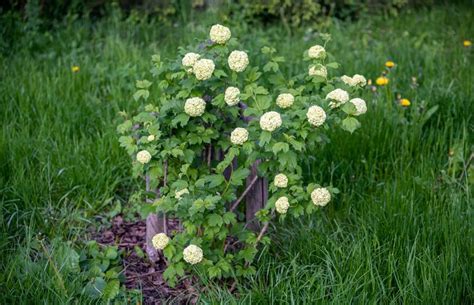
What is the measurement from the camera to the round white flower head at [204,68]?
2365 millimetres

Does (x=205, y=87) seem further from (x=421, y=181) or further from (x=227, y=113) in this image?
(x=421, y=181)

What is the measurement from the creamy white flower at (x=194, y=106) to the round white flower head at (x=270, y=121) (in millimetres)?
273

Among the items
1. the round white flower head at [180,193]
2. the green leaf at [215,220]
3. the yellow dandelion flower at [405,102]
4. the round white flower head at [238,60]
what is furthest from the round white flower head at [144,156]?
the yellow dandelion flower at [405,102]

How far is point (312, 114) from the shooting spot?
7.43ft

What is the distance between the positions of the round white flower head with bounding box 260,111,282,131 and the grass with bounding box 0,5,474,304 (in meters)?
0.63

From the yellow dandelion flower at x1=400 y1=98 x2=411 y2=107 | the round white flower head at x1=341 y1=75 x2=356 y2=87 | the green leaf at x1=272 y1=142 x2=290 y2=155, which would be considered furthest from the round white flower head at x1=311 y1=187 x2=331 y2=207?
the yellow dandelion flower at x1=400 y1=98 x2=411 y2=107

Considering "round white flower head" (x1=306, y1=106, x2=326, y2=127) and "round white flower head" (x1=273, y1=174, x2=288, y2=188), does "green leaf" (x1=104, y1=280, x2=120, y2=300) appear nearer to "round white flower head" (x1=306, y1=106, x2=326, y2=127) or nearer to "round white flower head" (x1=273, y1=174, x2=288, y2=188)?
"round white flower head" (x1=273, y1=174, x2=288, y2=188)

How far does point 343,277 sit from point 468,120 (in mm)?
1670

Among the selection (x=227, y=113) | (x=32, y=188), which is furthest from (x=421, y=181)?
(x=32, y=188)

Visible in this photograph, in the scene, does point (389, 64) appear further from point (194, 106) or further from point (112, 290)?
point (112, 290)

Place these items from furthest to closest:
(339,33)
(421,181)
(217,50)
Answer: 1. (339,33)
2. (421,181)
3. (217,50)

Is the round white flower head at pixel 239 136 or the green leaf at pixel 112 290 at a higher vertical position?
the round white flower head at pixel 239 136

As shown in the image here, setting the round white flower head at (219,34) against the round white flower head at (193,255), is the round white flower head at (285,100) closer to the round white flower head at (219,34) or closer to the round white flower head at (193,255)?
the round white flower head at (219,34)

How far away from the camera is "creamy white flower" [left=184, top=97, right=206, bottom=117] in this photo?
2.41 meters
